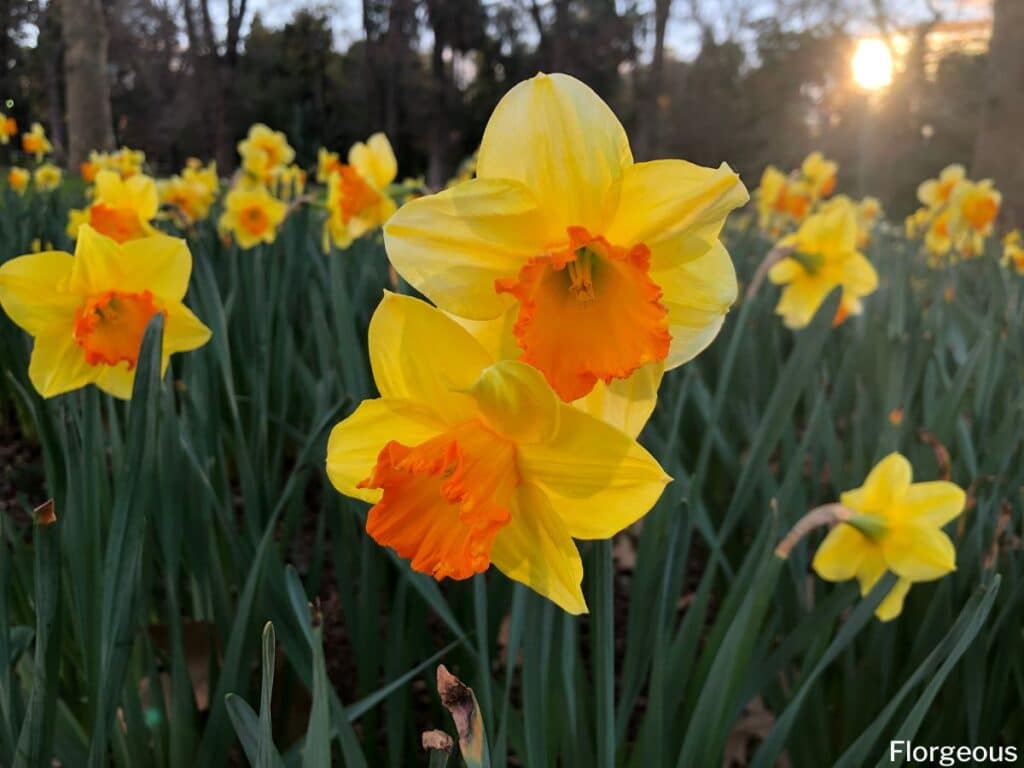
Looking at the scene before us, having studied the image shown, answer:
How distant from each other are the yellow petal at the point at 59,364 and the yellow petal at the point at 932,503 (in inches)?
42.7

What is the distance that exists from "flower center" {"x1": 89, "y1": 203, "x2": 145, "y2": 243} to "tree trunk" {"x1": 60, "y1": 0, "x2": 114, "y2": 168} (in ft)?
4.00

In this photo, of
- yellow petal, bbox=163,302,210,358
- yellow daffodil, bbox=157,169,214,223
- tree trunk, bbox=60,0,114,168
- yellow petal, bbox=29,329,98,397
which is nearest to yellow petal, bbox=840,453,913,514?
yellow petal, bbox=163,302,210,358

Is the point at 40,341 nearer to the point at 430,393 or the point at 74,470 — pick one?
the point at 74,470

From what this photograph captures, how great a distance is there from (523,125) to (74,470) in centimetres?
64

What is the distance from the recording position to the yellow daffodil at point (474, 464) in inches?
22.2

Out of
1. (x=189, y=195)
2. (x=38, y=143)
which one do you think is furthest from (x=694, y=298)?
(x=38, y=143)

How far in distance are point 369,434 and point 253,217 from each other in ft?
6.84

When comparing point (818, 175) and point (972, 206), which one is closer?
point (972, 206)

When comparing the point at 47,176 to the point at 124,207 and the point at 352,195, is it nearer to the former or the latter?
the point at 352,195

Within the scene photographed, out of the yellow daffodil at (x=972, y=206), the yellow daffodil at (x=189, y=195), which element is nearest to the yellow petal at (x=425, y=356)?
the yellow daffodil at (x=189, y=195)

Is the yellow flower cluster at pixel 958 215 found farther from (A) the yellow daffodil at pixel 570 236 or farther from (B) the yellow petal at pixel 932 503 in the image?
(A) the yellow daffodil at pixel 570 236

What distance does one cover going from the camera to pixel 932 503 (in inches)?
45.9

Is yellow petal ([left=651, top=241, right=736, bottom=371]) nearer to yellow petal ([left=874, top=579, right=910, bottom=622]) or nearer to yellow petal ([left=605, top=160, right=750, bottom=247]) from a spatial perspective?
yellow petal ([left=605, top=160, right=750, bottom=247])

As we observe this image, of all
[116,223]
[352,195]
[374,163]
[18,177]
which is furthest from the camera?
[18,177]
